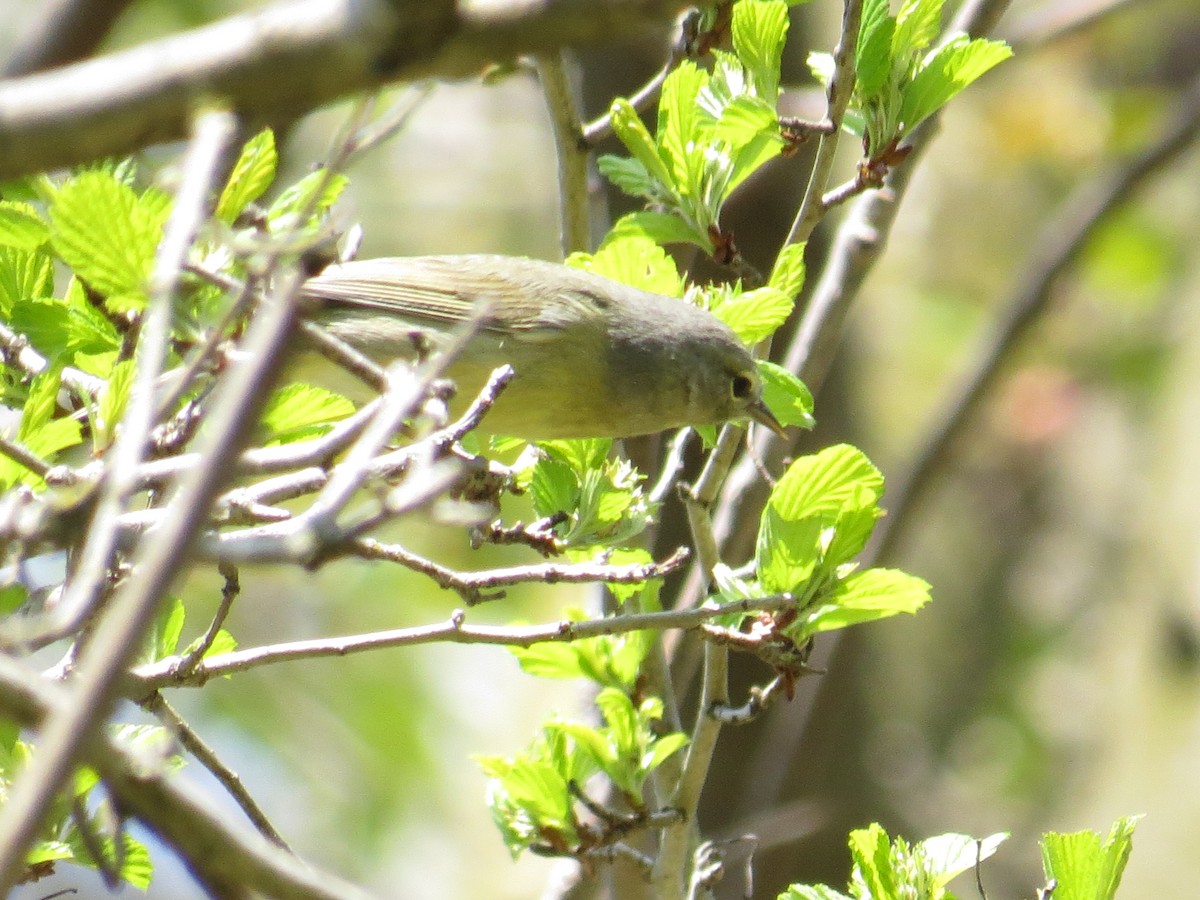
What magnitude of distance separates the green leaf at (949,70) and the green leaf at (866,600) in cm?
83

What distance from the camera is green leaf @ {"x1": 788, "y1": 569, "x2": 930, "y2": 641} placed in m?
2.38

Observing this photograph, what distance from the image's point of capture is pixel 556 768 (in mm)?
2621

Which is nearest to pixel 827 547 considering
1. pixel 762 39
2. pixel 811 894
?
pixel 811 894

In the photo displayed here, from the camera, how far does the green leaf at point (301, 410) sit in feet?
7.86

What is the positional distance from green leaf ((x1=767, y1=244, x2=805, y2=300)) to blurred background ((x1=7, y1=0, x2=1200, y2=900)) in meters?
4.22

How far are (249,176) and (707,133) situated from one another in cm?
84

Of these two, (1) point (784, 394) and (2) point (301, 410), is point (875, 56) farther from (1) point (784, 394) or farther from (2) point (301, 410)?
(2) point (301, 410)

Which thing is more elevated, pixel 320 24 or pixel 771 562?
pixel 320 24

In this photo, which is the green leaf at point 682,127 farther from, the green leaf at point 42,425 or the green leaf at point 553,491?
the green leaf at point 42,425

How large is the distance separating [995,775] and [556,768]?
797 centimetres

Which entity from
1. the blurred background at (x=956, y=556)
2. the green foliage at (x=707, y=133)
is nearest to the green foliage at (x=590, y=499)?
the green foliage at (x=707, y=133)

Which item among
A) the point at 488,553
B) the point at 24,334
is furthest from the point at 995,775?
the point at 24,334

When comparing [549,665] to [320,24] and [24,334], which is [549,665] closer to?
[24,334]

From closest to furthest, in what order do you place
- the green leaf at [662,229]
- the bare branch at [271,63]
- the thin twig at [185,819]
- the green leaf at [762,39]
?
1. the bare branch at [271,63]
2. the thin twig at [185,819]
3. the green leaf at [762,39]
4. the green leaf at [662,229]
